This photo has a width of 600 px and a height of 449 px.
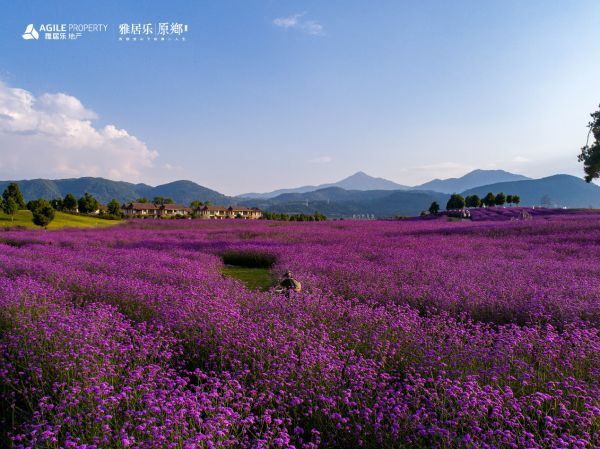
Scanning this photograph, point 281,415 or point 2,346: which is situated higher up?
point 2,346

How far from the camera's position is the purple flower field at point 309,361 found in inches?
122

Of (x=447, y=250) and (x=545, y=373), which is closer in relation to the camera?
(x=545, y=373)

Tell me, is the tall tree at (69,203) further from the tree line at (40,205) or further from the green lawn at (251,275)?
the green lawn at (251,275)

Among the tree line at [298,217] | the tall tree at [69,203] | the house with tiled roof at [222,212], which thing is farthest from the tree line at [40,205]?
the house with tiled roof at [222,212]

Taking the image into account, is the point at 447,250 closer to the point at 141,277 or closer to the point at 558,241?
the point at 558,241

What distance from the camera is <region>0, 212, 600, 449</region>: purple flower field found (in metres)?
3.09

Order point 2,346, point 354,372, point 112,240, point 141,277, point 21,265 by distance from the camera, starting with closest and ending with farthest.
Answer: point 354,372, point 2,346, point 141,277, point 21,265, point 112,240

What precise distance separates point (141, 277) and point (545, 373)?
352 inches

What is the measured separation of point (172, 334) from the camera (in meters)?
5.41

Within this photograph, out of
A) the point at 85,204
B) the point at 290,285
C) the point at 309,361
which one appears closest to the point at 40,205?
the point at 85,204

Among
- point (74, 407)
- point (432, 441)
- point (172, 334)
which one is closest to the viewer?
point (432, 441)

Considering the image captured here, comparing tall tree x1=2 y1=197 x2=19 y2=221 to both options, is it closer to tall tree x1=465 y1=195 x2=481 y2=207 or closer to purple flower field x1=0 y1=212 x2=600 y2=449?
purple flower field x1=0 y1=212 x2=600 y2=449

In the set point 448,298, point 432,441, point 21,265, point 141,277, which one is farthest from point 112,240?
point 432,441

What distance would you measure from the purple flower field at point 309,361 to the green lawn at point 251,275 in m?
1.36
